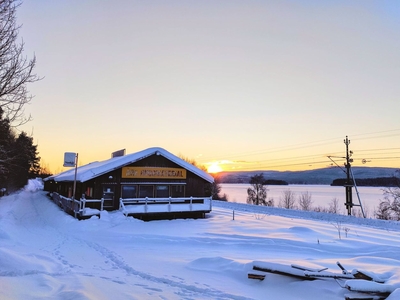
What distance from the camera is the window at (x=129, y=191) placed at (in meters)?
21.5

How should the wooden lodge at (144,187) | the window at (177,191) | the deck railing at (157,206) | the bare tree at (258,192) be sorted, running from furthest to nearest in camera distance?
1. the bare tree at (258,192)
2. the window at (177,191)
3. the wooden lodge at (144,187)
4. the deck railing at (157,206)

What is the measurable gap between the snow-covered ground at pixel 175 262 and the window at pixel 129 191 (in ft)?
19.2

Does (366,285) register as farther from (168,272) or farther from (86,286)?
(86,286)

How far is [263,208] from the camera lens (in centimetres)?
3175

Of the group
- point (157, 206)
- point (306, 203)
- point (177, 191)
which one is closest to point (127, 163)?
point (157, 206)

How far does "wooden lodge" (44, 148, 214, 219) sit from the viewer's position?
20.0 metres

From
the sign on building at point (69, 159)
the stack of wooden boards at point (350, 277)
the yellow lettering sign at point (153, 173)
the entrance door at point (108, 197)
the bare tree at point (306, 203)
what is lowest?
the bare tree at point (306, 203)

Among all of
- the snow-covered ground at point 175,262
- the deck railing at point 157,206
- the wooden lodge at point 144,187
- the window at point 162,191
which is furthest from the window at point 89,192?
the snow-covered ground at point 175,262

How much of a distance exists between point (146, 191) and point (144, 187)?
1.11 ft

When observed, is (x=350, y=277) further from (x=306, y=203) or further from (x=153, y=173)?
(x=306, y=203)

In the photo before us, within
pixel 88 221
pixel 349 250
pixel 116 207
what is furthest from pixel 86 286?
pixel 116 207

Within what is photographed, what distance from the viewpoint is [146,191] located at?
22.3 m

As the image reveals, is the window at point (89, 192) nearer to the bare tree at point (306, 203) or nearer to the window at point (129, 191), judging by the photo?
the window at point (129, 191)

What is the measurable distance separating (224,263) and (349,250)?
17.2ft
